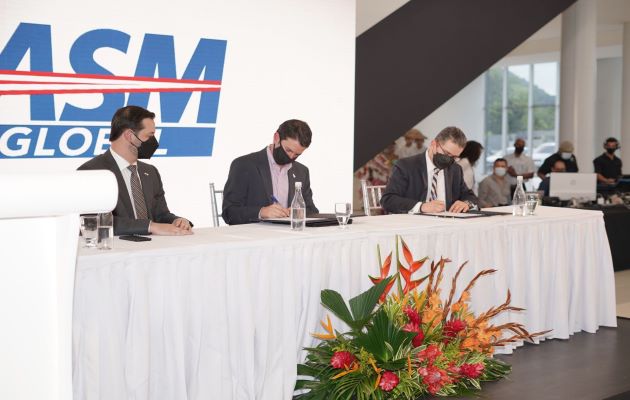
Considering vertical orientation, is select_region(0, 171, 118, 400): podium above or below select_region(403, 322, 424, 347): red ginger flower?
above

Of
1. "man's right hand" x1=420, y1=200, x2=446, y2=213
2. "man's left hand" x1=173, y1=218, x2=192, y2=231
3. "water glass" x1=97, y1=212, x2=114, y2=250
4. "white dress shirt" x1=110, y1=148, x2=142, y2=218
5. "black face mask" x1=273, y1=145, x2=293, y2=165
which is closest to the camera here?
"water glass" x1=97, y1=212, x2=114, y2=250

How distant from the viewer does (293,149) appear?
416cm

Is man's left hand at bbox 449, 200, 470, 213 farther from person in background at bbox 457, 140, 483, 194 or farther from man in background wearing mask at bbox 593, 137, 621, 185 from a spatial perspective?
man in background wearing mask at bbox 593, 137, 621, 185

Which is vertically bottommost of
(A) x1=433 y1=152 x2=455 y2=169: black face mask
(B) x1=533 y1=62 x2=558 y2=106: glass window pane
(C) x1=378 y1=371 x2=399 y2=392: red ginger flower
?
(C) x1=378 y1=371 x2=399 y2=392: red ginger flower

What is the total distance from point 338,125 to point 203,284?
4583 mm

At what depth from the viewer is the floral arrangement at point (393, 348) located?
10.1ft

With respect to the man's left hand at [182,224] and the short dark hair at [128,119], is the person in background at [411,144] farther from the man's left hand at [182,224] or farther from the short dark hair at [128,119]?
the man's left hand at [182,224]

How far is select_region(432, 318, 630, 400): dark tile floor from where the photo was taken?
11.8 ft

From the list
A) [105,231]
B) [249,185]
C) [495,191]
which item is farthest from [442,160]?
[495,191]

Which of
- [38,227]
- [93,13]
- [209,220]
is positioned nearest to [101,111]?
[93,13]

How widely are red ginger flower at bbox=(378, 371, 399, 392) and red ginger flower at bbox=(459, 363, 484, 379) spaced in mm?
439

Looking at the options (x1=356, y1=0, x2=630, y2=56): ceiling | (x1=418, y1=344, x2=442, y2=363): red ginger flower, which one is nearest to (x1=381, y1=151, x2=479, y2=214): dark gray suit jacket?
(x1=418, y1=344, x2=442, y2=363): red ginger flower

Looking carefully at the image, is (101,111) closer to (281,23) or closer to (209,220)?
(209,220)

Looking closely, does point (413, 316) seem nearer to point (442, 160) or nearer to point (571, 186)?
point (442, 160)
